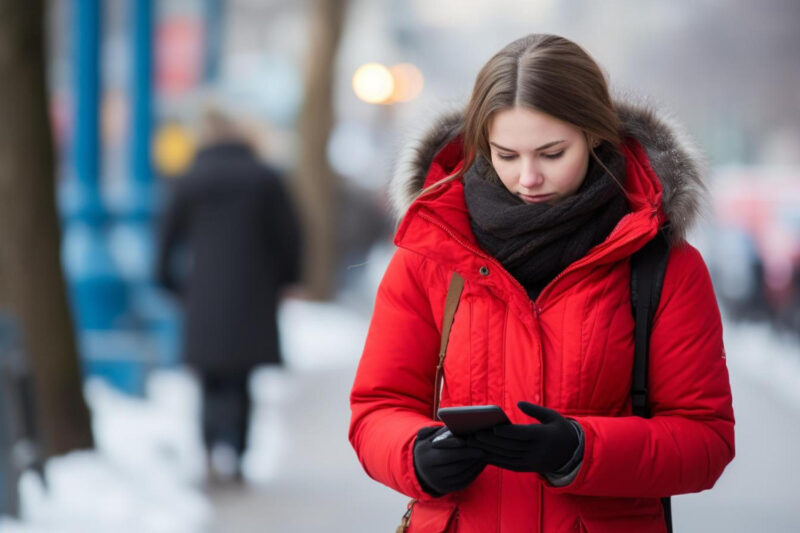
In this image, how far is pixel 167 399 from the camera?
945 cm

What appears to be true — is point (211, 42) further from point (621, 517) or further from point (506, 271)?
point (621, 517)

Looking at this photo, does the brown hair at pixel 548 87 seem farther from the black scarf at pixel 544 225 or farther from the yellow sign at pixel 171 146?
the yellow sign at pixel 171 146

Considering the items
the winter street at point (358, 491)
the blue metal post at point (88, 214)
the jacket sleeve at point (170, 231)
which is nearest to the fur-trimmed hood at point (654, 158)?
the winter street at point (358, 491)

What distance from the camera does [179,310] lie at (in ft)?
33.5

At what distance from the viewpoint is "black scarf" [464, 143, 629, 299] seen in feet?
7.79

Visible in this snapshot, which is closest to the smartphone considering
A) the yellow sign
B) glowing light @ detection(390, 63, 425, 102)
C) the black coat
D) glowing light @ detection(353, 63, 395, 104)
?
the black coat

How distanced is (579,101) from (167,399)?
7442 millimetres

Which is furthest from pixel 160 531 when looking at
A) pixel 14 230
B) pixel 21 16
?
pixel 21 16

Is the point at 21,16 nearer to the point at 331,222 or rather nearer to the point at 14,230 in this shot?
the point at 14,230

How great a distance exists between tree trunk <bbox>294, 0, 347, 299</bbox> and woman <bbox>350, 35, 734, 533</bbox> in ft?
44.5

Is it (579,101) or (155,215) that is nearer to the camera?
(579,101)

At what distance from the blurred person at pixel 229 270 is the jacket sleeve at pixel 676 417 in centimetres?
485

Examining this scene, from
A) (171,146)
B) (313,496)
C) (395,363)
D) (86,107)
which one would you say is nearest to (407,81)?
(171,146)

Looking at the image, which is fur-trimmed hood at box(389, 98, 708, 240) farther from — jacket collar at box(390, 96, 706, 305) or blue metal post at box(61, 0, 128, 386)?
blue metal post at box(61, 0, 128, 386)
